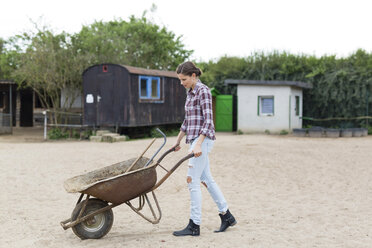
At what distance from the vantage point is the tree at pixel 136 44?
18.8 m

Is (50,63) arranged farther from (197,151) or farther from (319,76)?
(197,151)

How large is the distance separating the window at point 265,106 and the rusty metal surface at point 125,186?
560 inches

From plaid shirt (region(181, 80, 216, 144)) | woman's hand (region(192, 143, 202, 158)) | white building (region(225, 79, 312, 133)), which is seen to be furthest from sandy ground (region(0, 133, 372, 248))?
white building (region(225, 79, 312, 133))

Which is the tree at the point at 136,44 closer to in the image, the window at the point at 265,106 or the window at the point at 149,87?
the window at the point at 149,87

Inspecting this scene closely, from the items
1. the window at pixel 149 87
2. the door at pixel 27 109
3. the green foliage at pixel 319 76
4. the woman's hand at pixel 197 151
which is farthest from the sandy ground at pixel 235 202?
the door at pixel 27 109

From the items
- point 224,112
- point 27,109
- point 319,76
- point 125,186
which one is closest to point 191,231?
point 125,186

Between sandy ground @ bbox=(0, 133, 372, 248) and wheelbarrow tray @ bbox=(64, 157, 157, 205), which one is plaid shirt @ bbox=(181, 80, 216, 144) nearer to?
wheelbarrow tray @ bbox=(64, 157, 157, 205)

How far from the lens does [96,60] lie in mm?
17203

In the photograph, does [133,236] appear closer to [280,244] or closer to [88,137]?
[280,244]

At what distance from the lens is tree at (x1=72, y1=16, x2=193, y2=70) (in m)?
18.8

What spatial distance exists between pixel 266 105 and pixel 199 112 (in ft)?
46.4

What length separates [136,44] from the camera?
2328cm

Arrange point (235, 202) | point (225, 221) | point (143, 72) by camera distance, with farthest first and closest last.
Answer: point (143, 72), point (235, 202), point (225, 221)

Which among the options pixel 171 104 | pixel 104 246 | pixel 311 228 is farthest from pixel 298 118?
pixel 104 246
